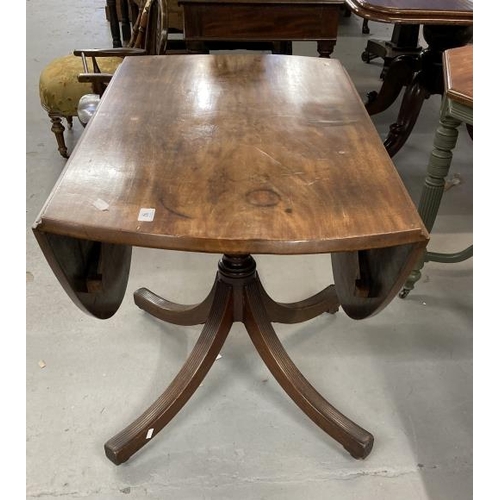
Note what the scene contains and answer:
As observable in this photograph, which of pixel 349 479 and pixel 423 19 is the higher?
pixel 423 19

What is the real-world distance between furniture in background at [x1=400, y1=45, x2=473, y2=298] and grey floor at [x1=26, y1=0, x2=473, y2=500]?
1.00 ft

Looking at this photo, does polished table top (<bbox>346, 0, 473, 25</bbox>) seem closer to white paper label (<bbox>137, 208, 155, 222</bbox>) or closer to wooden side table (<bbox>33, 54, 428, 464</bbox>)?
wooden side table (<bbox>33, 54, 428, 464</bbox>)

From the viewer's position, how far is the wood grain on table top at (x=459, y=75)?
3.84ft

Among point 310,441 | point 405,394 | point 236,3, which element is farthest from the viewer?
point 236,3

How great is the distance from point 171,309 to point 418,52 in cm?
190

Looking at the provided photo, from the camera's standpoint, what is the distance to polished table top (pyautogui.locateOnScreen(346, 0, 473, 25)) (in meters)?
1.67

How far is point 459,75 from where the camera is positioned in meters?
1.24

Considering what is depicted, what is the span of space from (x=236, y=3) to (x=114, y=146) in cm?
113

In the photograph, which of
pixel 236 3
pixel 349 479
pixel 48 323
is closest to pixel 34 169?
pixel 48 323

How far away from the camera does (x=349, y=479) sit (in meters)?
1.23

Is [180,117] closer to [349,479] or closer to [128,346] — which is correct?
[128,346]

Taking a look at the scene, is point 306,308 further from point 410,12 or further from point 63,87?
point 63,87

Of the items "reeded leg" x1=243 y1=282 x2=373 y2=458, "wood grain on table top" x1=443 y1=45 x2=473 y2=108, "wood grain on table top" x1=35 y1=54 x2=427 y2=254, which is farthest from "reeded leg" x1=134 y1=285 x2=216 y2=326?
"wood grain on table top" x1=443 y1=45 x2=473 y2=108

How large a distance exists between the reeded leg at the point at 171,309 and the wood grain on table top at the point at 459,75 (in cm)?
80
